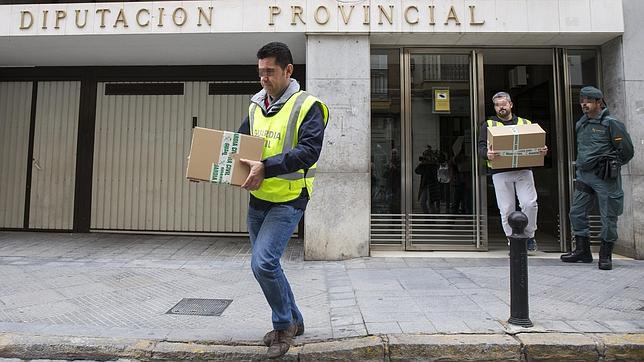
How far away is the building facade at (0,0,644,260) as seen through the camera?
6.44 meters

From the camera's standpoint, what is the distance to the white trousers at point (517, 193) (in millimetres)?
5969

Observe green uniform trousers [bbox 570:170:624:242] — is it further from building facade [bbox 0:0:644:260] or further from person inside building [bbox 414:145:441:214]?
person inside building [bbox 414:145:441:214]

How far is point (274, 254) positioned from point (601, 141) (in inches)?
189

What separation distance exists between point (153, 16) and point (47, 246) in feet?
13.9

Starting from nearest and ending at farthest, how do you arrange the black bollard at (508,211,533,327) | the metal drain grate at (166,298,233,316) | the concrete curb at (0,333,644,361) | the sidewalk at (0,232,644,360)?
1. the concrete curb at (0,333,644,361)
2. the sidewalk at (0,232,644,360)
3. the black bollard at (508,211,533,327)
4. the metal drain grate at (166,298,233,316)

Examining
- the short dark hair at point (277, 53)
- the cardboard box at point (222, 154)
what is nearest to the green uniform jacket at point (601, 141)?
the short dark hair at point (277, 53)

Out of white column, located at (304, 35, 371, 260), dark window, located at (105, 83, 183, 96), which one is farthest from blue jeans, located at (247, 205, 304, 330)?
dark window, located at (105, 83, 183, 96)

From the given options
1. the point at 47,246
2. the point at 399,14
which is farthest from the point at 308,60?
the point at 47,246

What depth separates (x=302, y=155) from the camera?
2854mm

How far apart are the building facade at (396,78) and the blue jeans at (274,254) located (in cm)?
320

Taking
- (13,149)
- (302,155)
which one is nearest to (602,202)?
(302,155)

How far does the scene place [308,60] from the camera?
6512 mm

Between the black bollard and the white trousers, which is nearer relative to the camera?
the black bollard

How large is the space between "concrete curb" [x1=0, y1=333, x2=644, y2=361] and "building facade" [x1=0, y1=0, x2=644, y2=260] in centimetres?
309
